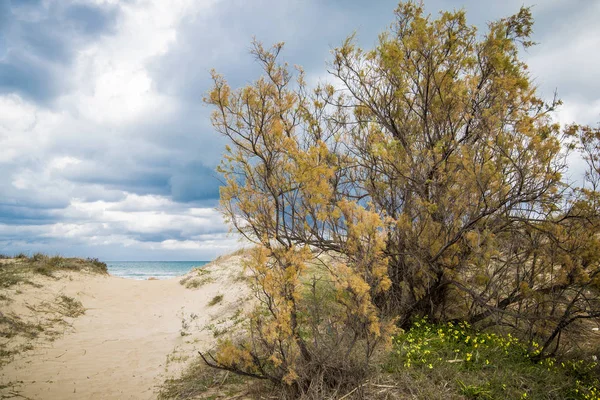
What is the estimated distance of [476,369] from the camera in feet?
16.1

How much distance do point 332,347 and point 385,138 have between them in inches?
135

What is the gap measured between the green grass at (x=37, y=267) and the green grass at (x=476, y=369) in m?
11.1

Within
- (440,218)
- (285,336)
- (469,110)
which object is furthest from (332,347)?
(469,110)

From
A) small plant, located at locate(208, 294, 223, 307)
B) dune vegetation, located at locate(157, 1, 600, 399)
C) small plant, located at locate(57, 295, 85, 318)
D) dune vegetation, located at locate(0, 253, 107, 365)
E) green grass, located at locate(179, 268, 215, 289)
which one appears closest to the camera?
dune vegetation, located at locate(157, 1, 600, 399)

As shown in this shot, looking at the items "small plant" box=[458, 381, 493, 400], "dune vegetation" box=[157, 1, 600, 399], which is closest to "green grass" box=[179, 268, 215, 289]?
"dune vegetation" box=[157, 1, 600, 399]

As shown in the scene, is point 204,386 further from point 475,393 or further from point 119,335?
point 119,335

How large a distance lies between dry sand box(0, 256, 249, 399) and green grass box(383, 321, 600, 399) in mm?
3724

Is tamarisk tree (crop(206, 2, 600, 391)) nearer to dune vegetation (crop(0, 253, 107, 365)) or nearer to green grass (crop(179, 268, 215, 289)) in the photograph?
dune vegetation (crop(0, 253, 107, 365))

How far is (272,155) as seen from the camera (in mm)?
4371

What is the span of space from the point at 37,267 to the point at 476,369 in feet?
44.4

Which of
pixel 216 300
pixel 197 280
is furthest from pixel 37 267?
pixel 216 300

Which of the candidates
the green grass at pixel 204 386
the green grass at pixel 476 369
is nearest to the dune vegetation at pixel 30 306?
the green grass at pixel 204 386

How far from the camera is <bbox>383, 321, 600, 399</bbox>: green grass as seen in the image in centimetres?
440

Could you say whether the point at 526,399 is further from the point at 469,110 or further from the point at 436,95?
the point at 436,95
